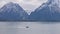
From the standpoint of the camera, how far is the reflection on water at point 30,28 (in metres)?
1.92

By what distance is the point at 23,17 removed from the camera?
6.42 ft

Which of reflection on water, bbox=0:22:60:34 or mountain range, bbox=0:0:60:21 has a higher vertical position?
mountain range, bbox=0:0:60:21

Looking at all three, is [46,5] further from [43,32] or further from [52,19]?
[43,32]

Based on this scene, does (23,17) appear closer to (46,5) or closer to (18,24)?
(18,24)

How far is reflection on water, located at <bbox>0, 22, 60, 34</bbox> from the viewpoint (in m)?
1.92

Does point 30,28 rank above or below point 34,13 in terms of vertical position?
below

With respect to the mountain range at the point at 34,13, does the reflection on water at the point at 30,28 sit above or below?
below

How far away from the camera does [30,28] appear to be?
6.34ft

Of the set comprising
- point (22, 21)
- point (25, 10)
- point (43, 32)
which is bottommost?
point (43, 32)

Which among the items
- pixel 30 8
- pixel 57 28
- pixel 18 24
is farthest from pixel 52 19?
pixel 18 24

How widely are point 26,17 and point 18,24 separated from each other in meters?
0.13

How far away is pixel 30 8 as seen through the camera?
195 cm

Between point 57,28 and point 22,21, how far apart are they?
426mm

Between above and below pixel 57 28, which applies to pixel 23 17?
above
